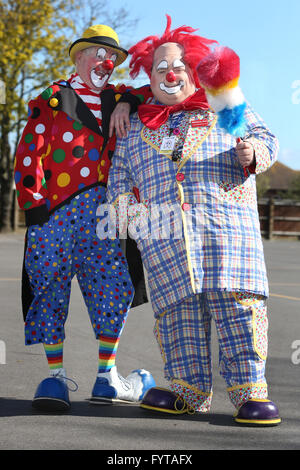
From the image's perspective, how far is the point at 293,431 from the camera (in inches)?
125

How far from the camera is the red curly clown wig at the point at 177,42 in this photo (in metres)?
3.64

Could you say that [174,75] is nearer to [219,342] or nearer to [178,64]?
[178,64]

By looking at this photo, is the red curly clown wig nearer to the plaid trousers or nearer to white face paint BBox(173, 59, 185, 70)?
white face paint BBox(173, 59, 185, 70)

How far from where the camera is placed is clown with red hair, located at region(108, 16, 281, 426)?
3.31 meters

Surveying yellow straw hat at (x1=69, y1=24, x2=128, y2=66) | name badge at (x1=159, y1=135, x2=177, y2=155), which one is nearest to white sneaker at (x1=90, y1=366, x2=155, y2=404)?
name badge at (x1=159, y1=135, x2=177, y2=155)

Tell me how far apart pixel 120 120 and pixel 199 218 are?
70cm

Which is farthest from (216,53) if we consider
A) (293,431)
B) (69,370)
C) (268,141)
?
(69,370)

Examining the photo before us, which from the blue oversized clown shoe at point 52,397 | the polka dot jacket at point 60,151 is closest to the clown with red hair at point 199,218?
the polka dot jacket at point 60,151

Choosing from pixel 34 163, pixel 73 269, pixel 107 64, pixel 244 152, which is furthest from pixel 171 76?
pixel 73 269

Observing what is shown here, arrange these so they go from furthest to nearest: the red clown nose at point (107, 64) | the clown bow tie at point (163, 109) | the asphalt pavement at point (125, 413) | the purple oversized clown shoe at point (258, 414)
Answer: the red clown nose at point (107, 64), the clown bow tie at point (163, 109), the purple oversized clown shoe at point (258, 414), the asphalt pavement at point (125, 413)

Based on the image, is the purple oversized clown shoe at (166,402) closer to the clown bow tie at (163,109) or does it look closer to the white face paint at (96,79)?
the clown bow tie at (163,109)

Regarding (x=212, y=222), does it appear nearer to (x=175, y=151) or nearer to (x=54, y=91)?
(x=175, y=151)

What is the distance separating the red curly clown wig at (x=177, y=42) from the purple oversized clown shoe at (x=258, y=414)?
5.37 ft
